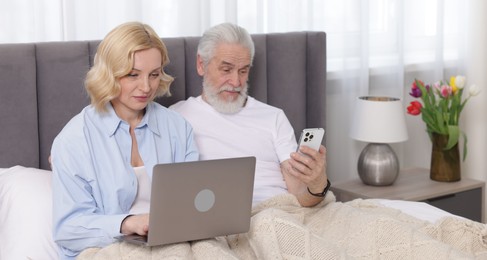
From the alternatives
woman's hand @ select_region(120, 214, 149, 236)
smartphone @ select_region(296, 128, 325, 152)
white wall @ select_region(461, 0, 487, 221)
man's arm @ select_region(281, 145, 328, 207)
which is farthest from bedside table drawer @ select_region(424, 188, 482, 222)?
woman's hand @ select_region(120, 214, 149, 236)

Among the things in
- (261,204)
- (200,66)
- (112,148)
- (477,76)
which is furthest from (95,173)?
(477,76)

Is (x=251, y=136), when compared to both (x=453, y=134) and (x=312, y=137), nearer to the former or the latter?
(x=312, y=137)

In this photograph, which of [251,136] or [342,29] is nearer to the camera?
[251,136]

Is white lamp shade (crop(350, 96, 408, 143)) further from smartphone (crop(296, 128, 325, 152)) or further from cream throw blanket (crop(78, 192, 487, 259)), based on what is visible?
smartphone (crop(296, 128, 325, 152))

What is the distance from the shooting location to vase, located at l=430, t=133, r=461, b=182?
11.2 feet

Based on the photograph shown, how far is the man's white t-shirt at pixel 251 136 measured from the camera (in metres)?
2.65

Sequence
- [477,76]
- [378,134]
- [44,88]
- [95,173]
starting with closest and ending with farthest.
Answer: [95,173] → [44,88] → [378,134] → [477,76]

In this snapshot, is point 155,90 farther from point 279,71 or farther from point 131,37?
point 279,71

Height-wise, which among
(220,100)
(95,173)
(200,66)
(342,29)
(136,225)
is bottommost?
(136,225)

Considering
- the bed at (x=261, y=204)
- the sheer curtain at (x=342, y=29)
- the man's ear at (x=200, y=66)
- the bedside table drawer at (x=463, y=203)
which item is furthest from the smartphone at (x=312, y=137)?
the bedside table drawer at (x=463, y=203)

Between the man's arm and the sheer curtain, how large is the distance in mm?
841

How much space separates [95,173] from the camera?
2.18 metres

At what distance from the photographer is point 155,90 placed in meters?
2.32

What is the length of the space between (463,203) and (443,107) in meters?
0.43
